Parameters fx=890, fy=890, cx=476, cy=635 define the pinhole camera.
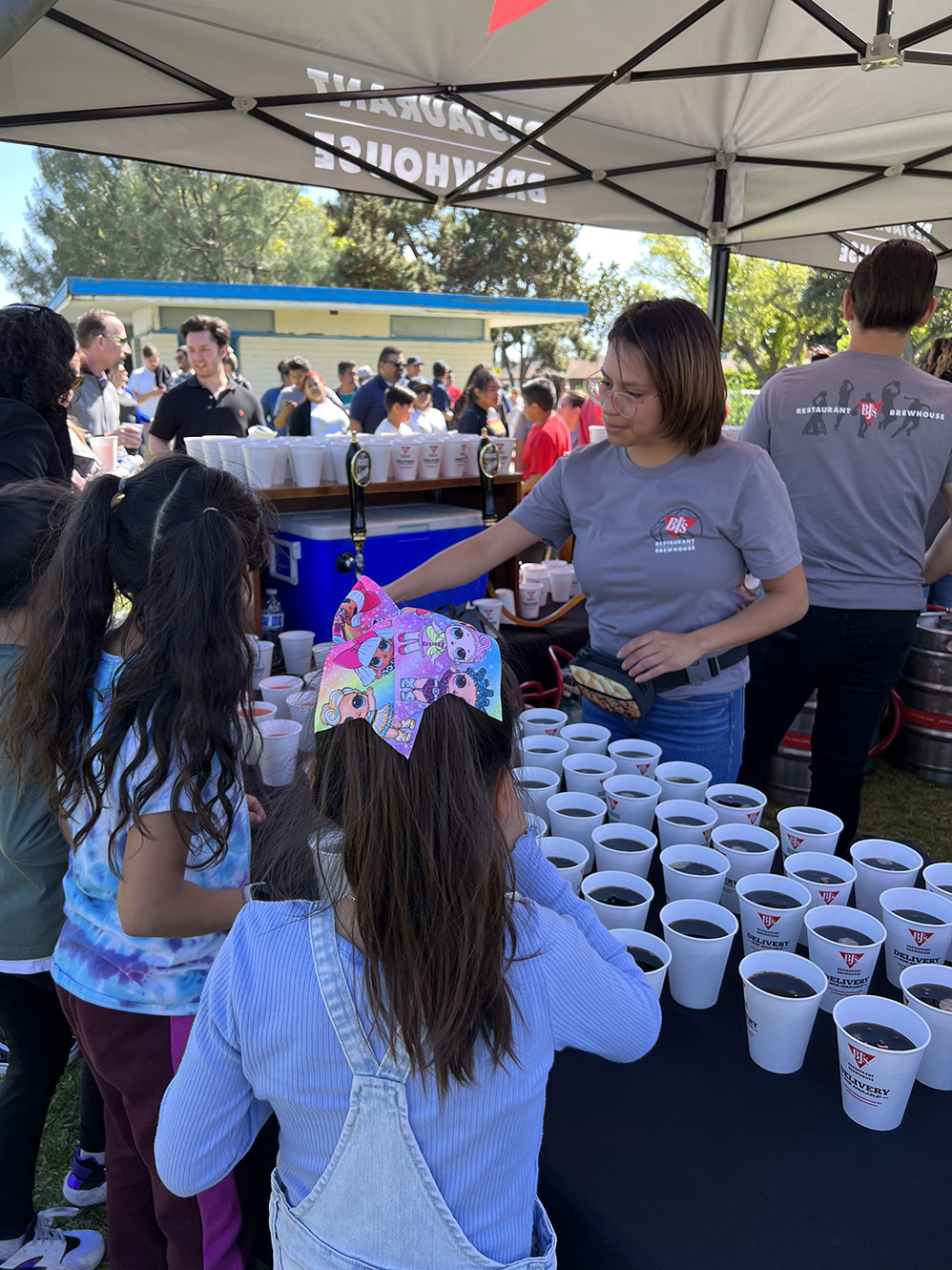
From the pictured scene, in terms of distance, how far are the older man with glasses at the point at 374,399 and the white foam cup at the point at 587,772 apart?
23.9ft

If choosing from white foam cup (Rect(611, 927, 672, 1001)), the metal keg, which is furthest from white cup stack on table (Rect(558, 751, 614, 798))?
the metal keg

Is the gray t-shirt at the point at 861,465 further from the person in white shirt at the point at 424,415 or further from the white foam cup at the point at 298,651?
the person in white shirt at the point at 424,415

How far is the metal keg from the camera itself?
4465 mm

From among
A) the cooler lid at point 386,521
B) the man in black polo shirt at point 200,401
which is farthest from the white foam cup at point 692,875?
the man in black polo shirt at point 200,401

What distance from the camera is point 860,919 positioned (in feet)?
4.71

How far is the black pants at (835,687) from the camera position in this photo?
281 cm

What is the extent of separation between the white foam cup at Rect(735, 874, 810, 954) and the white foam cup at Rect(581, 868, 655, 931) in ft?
0.52

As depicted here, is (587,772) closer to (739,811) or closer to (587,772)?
(587,772)

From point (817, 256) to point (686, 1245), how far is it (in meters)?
6.20

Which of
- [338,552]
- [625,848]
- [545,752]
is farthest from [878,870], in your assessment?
[338,552]

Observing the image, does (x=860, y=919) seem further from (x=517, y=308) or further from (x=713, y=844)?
(x=517, y=308)

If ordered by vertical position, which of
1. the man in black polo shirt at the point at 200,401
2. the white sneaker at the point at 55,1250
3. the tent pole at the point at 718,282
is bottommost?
the white sneaker at the point at 55,1250

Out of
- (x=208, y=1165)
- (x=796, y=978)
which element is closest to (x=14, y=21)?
(x=208, y=1165)

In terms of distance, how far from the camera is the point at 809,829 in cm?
176
